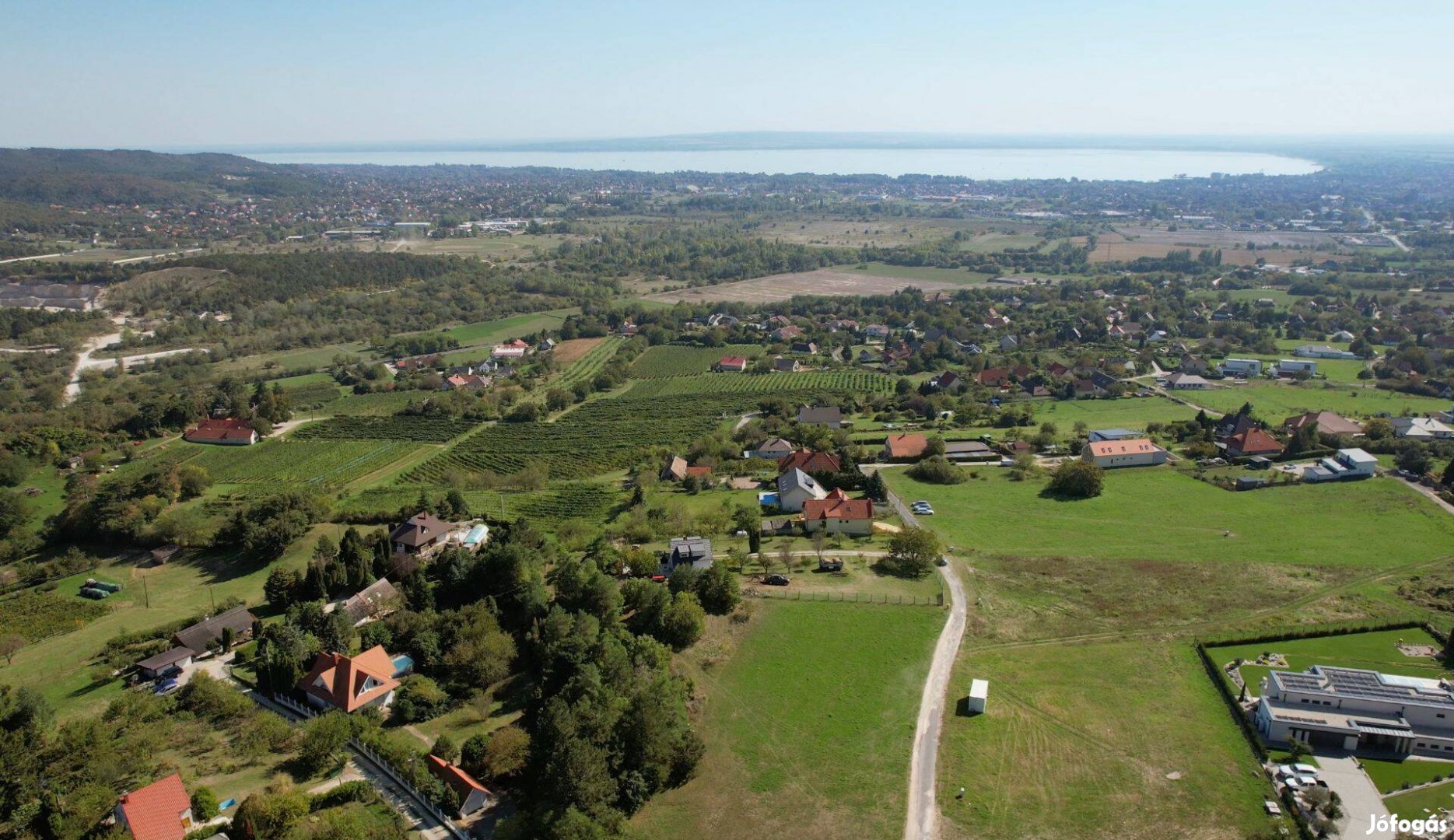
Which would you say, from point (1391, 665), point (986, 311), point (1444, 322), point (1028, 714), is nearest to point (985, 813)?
point (1028, 714)

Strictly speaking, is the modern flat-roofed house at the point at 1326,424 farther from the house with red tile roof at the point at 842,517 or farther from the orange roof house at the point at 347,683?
the orange roof house at the point at 347,683

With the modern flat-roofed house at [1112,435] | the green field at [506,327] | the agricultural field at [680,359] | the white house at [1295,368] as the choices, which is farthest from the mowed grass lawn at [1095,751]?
the green field at [506,327]

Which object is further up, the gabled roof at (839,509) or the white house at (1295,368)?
the gabled roof at (839,509)

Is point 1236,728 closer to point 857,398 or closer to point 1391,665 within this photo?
point 1391,665

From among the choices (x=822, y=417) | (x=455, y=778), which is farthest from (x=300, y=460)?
(x=455, y=778)

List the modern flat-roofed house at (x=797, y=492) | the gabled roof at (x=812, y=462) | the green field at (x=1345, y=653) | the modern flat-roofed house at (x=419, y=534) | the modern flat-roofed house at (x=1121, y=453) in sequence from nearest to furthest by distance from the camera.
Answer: the green field at (x=1345, y=653) < the modern flat-roofed house at (x=419, y=534) < the modern flat-roofed house at (x=797, y=492) < the gabled roof at (x=812, y=462) < the modern flat-roofed house at (x=1121, y=453)

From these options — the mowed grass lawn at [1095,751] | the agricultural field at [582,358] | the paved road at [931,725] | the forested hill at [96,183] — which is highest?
the forested hill at [96,183]

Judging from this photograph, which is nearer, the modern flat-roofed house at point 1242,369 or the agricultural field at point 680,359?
the modern flat-roofed house at point 1242,369

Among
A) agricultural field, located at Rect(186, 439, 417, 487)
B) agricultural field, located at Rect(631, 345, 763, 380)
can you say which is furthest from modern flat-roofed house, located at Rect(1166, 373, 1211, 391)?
agricultural field, located at Rect(186, 439, 417, 487)
